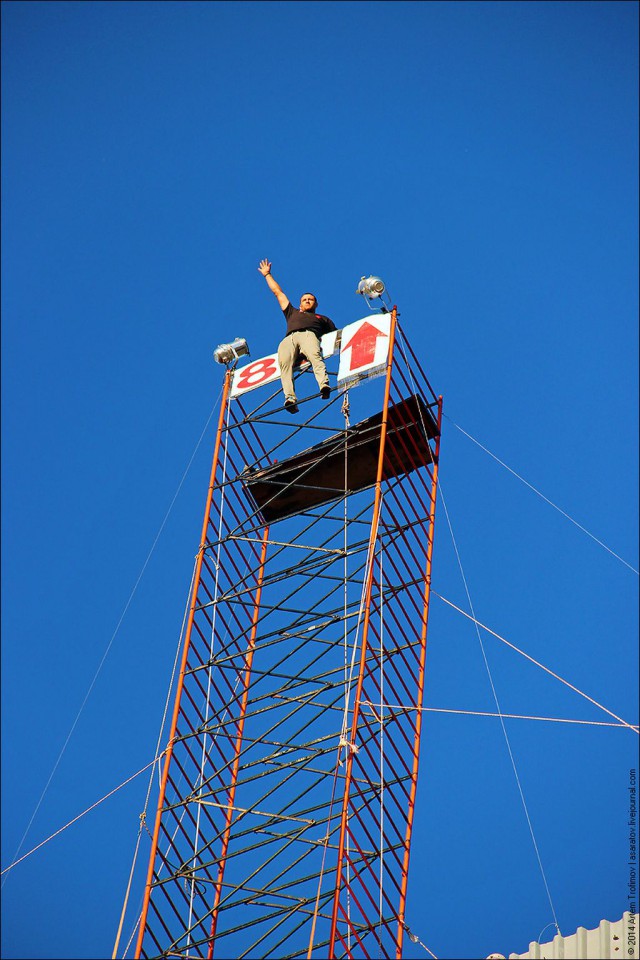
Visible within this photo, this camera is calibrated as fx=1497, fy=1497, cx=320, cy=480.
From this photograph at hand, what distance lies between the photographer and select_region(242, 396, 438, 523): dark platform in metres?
22.1

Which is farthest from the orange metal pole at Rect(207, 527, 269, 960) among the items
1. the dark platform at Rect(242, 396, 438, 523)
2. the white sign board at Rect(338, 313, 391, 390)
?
the white sign board at Rect(338, 313, 391, 390)

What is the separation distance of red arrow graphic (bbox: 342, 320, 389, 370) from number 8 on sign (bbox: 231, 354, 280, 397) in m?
1.50

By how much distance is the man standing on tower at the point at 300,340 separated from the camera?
895 inches

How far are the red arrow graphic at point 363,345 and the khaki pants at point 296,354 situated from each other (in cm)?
51

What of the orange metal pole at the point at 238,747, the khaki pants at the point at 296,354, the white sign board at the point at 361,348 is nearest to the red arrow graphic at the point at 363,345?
the white sign board at the point at 361,348

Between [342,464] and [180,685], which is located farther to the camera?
[342,464]

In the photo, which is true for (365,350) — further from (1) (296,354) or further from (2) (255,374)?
(2) (255,374)

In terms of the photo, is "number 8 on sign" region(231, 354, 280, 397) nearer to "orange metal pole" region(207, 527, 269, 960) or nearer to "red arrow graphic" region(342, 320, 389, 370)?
"red arrow graphic" region(342, 320, 389, 370)

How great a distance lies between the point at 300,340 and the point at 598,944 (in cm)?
988

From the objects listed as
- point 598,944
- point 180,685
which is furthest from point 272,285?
point 598,944

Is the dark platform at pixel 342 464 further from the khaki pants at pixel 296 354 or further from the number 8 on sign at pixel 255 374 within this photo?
the number 8 on sign at pixel 255 374

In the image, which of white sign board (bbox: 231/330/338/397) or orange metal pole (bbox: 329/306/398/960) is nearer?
orange metal pole (bbox: 329/306/398/960)

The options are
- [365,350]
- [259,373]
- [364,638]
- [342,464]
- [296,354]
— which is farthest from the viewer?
[259,373]

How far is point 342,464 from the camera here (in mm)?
22750
